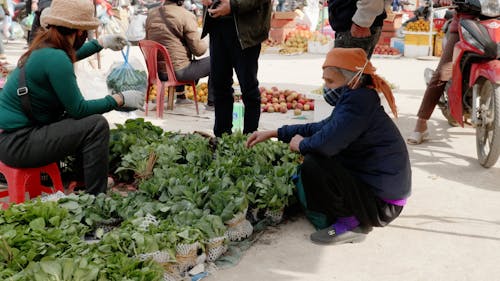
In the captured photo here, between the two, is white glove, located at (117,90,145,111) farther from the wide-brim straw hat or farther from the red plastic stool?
the red plastic stool

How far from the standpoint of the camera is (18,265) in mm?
2744

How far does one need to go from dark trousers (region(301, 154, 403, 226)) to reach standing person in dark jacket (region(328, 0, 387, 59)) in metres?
1.53

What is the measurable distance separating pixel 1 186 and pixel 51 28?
1.50 m

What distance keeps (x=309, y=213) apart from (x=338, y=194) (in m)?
0.35

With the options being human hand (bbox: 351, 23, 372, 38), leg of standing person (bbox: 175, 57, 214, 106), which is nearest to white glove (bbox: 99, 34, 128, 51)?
human hand (bbox: 351, 23, 372, 38)

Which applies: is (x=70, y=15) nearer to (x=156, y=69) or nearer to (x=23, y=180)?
(x=23, y=180)

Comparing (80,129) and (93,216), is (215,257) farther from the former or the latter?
(80,129)

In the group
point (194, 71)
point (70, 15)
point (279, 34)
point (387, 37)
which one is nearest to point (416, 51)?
point (387, 37)

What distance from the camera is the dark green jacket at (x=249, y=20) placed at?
489 centimetres

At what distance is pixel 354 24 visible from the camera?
16.3 ft

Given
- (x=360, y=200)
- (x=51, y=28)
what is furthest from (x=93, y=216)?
(x=360, y=200)

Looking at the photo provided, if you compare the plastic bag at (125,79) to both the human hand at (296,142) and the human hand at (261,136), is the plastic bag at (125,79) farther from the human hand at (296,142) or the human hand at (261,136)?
the human hand at (296,142)

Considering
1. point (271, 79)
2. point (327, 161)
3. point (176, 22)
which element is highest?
point (176, 22)

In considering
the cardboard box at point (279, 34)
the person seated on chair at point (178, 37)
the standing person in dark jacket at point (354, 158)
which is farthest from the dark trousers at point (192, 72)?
the cardboard box at point (279, 34)
